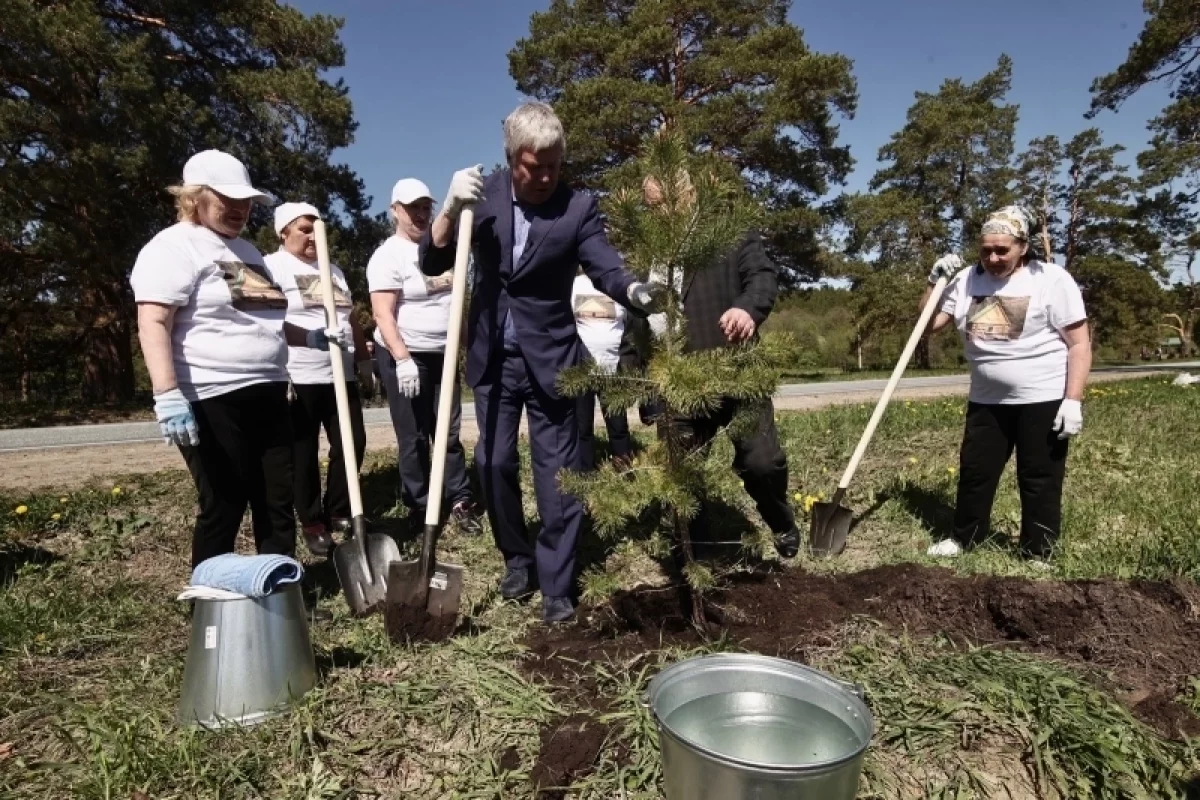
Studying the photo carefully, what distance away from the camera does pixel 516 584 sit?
331cm

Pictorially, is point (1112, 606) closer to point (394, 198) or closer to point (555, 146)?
point (555, 146)

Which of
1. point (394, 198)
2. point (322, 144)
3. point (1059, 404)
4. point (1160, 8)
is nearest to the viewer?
point (1059, 404)

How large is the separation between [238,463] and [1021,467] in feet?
11.5

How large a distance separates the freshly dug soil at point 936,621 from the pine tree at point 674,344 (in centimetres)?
37

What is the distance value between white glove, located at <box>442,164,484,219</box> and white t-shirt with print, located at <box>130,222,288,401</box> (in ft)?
2.76

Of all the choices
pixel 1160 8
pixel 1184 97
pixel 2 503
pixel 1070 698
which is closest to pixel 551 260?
pixel 1070 698

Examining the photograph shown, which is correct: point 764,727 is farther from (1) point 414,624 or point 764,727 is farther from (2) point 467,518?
(2) point 467,518

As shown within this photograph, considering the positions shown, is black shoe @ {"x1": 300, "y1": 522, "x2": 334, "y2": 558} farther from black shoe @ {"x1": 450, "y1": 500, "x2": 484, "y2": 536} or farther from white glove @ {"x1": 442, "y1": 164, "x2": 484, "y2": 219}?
white glove @ {"x1": 442, "y1": 164, "x2": 484, "y2": 219}

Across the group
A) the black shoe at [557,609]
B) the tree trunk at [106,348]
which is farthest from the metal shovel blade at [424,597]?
the tree trunk at [106,348]

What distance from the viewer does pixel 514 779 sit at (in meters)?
1.95

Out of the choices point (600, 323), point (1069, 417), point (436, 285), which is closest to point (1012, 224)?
point (1069, 417)

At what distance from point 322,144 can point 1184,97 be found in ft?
64.5

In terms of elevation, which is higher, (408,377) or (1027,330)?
(1027,330)

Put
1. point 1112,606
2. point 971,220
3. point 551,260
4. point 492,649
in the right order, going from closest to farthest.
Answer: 1. point 1112,606
2. point 492,649
3. point 551,260
4. point 971,220
